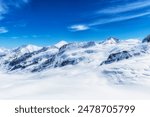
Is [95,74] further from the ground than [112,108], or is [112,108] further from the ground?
[95,74]

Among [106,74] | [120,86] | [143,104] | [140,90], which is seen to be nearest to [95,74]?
[106,74]

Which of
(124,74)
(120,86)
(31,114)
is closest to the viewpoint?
(31,114)

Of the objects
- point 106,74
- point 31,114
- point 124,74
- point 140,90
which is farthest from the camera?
point 106,74

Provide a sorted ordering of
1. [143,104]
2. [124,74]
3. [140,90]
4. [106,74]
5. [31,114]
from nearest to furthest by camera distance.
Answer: [31,114], [143,104], [140,90], [124,74], [106,74]

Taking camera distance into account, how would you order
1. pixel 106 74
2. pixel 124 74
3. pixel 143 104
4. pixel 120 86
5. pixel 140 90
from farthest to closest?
pixel 106 74 → pixel 124 74 → pixel 120 86 → pixel 140 90 → pixel 143 104

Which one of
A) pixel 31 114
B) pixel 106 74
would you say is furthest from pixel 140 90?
pixel 31 114

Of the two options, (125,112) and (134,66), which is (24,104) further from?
(134,66)

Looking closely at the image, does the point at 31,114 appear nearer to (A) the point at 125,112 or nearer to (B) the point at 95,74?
(A) the point at 125,112

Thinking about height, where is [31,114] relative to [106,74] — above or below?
below

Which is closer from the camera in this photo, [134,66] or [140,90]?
[140,90]

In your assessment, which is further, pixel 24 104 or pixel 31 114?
pixel 24 104
